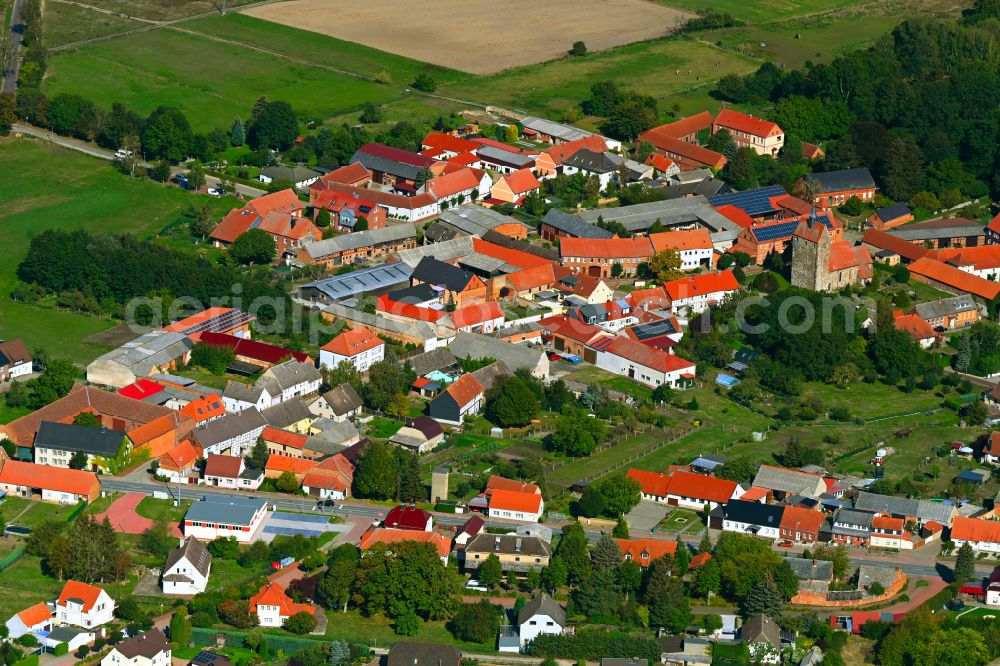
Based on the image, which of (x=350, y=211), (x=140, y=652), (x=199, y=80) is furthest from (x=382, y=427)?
(x=199, y=80)

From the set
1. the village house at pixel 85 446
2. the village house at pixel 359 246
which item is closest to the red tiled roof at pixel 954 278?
the village house at pixel 359 246

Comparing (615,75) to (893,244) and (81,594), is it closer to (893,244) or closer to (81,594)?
(893,244)

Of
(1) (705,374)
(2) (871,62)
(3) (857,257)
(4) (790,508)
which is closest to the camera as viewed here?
(4) (790,508)

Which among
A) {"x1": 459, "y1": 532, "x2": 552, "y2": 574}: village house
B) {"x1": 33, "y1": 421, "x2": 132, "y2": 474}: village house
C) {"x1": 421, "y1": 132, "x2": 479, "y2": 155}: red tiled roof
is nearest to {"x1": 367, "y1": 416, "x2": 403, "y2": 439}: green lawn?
{"x1": 33, "y1": 421, "x2": 132, "y2": 474}: village house

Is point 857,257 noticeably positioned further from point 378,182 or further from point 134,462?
point 134,462

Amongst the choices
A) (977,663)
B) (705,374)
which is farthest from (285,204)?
(977,663)

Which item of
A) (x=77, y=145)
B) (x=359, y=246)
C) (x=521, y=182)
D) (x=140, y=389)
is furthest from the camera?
(x=77, y=145)
